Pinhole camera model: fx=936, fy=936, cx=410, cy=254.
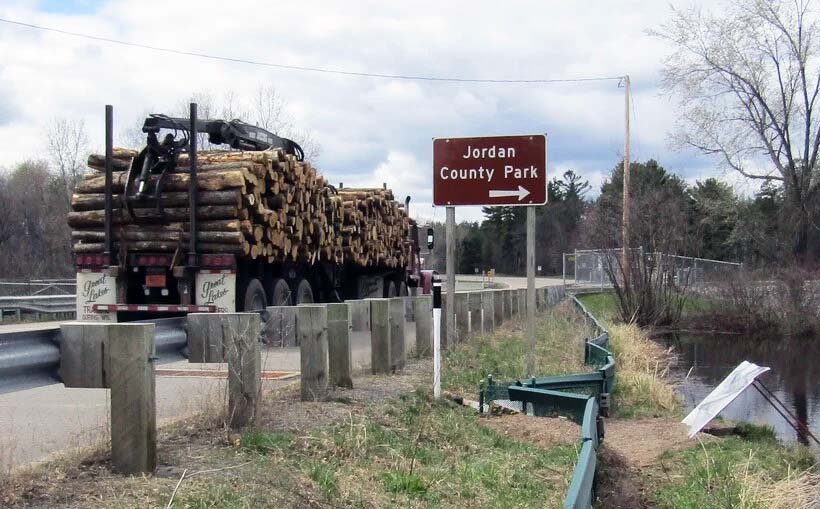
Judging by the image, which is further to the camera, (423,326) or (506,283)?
(506,283)

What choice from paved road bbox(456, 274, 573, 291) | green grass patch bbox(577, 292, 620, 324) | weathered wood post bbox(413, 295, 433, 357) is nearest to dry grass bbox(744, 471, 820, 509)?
weathered wood post bbox(413, 295, 433, 357)

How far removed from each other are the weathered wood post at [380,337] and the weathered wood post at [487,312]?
7.88 m

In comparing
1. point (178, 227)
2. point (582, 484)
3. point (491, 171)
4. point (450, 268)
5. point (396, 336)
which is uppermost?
point (491, 171)

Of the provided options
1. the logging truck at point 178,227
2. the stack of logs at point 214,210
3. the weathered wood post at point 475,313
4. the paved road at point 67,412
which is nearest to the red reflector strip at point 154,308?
the logging truck at point 178,227

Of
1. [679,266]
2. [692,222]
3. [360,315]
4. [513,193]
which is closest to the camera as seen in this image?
[360,315]

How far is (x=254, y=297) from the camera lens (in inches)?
→ 589

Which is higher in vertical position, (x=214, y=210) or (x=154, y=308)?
(x=214, y=210)

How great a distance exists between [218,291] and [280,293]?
216cm

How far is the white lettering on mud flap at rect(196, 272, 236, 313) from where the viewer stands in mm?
14078

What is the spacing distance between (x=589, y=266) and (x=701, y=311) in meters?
14.0

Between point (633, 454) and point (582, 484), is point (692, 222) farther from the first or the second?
point (582, 484)

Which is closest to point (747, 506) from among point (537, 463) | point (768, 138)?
point (537, 463)

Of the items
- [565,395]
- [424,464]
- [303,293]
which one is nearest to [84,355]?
[424,464]

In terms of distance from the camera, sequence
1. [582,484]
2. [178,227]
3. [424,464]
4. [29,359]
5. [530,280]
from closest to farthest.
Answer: [582,484], [29,359], [424,464], [530,280], [178,227]
